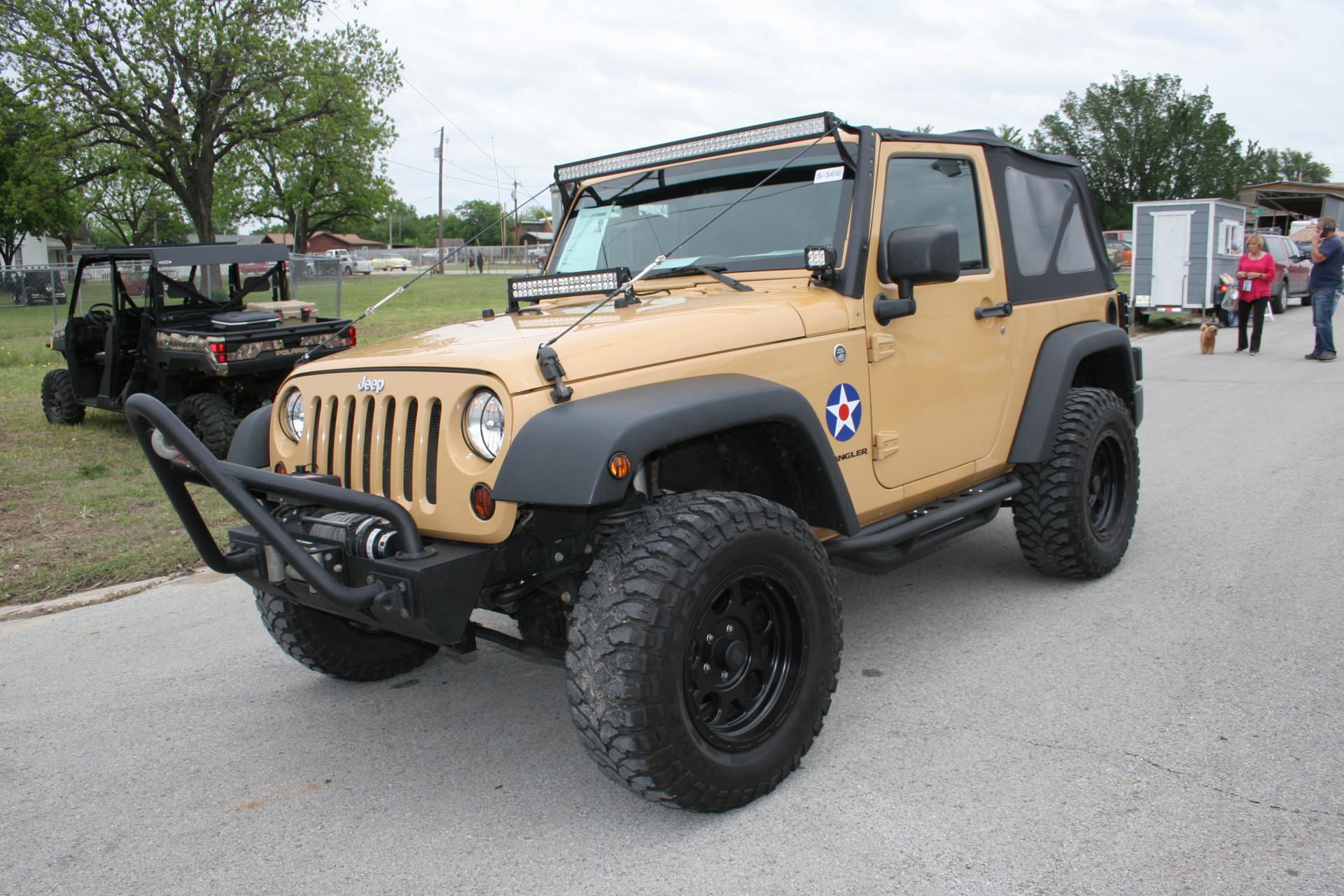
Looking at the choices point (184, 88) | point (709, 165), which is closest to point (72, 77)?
point (184, 88)

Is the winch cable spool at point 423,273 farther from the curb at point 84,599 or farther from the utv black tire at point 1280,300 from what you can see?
the utv black tire at point 1280,300

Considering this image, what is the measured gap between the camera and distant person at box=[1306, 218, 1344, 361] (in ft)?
41.6

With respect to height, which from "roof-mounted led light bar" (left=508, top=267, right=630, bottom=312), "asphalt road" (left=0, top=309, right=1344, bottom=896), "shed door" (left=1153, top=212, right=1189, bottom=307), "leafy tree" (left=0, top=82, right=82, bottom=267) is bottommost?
"asphalt road" (left=0, top=309, right=1344, bottom=896)

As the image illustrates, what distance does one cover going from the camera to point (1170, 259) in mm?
18875

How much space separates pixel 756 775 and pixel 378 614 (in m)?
1.20

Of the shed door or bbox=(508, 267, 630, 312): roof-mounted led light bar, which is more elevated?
the shed door

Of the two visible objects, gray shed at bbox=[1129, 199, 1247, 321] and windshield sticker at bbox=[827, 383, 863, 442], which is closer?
windshield sticker at bbox=[827, 383, 863, 442]

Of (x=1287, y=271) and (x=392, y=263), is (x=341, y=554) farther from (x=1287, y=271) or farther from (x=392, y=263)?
(x=392, y=263)

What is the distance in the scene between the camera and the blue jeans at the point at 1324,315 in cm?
1289

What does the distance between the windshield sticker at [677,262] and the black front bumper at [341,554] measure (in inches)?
63.9

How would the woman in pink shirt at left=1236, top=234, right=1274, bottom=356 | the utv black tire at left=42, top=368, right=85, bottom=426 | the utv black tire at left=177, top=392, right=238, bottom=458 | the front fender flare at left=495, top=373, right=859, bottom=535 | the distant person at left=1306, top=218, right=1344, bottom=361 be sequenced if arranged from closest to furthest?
the front fender flare at left=495, top=373, right=859, bottom=535 < the utv black tire at left=177, top=392, right=238, bottom=458 < the utv black tire at left=42, top=368, right=85, bottom=426 < the distant person at left=1306, top=218, right=1344, bottom=361 < the woman in pink shirt at left=1236, top=234, right=1274, bottom=356

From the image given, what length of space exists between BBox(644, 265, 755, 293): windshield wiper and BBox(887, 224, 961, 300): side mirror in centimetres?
53

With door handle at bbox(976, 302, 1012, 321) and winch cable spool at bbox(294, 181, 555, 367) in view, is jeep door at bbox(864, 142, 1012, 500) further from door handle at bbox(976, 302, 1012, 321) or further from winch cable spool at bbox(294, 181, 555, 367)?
winch cable spool at bbox(294, 181, 555, 367)

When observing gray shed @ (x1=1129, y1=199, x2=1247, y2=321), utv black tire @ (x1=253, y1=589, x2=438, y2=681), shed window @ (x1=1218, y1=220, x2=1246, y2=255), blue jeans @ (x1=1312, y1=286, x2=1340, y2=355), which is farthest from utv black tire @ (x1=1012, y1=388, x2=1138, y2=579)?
shed window @ (x1=1218, y1=220, x2=1246, y2=255)
